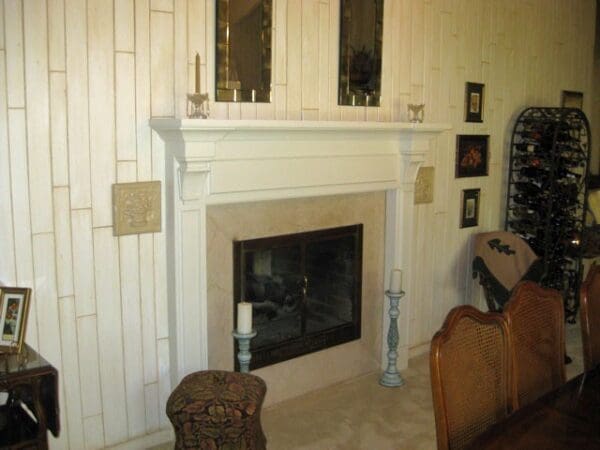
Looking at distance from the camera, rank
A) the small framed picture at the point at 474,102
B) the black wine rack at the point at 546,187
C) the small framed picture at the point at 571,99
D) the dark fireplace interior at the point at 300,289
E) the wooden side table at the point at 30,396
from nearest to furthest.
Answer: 1. the wooden side table at the point at 30,396
2. the dark fireplace interior at the point at 300,289
3. the small framed picture at the point at 474,102
4. the black wine rack at the point at 546,187
5. the small framed picture at the point at 571,99

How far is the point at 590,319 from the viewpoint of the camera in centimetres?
242

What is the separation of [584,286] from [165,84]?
192cm

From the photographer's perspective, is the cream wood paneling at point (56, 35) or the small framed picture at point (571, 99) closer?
the cream wood paneling at point (56, 35)

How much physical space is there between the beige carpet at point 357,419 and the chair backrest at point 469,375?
116 centimetres

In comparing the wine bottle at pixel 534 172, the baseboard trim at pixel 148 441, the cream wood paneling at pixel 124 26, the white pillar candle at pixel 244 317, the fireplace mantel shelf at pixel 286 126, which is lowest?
the baseboard trim at pixel 148 441

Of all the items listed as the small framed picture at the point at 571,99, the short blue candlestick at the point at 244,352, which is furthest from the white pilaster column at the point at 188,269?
the small framed picture at the point at 571,99

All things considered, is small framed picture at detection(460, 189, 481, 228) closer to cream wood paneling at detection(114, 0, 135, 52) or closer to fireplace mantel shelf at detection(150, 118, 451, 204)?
fireplace mantel shelf at detection(150, 118, 451, 204)

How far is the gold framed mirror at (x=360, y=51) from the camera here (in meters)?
3.36

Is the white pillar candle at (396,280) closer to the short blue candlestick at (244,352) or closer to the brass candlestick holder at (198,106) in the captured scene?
the short blue candlestick at (244,352)

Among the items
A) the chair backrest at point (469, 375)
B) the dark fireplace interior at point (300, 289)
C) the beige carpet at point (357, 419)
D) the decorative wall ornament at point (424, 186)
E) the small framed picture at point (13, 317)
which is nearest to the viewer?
the chair backrest at point (469, 375)

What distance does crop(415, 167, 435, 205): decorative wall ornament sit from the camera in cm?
396

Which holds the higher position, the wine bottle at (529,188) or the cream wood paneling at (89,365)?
the wine bottle at (529,188)

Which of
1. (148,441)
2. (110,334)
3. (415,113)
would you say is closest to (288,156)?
(415,113)

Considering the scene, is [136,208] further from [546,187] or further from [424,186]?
[546,187]
